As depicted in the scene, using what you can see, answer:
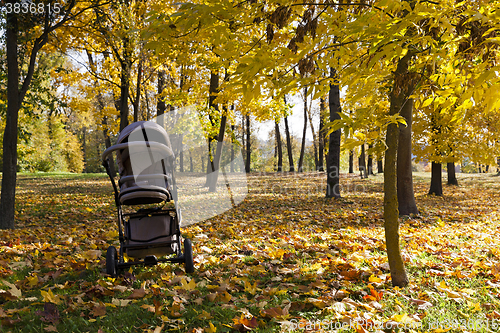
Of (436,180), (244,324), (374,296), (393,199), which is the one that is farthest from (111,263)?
(436,180)

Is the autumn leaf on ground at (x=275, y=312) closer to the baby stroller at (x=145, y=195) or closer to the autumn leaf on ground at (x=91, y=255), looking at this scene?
the baby stroller at (x=145, y=195)

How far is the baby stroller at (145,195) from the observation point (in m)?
3.54

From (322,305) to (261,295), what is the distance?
616 millimetres

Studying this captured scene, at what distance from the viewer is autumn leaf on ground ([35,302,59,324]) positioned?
8.74ft

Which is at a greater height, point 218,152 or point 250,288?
point 218,152

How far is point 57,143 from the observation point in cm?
3716

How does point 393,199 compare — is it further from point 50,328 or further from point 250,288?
point 50,328

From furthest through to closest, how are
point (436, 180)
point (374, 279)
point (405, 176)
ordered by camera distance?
point (436, 180)
point (405, 176)
point (374, 279)

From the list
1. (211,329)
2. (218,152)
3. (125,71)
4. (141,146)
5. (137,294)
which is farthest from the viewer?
(218,152)

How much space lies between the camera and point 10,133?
6680 mm

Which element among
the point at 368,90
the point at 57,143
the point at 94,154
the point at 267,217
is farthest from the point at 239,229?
the point at 94,154

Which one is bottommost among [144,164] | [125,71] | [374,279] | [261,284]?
[261,284]

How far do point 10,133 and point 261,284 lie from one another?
651 centimetres

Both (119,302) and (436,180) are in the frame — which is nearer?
(119,302)
